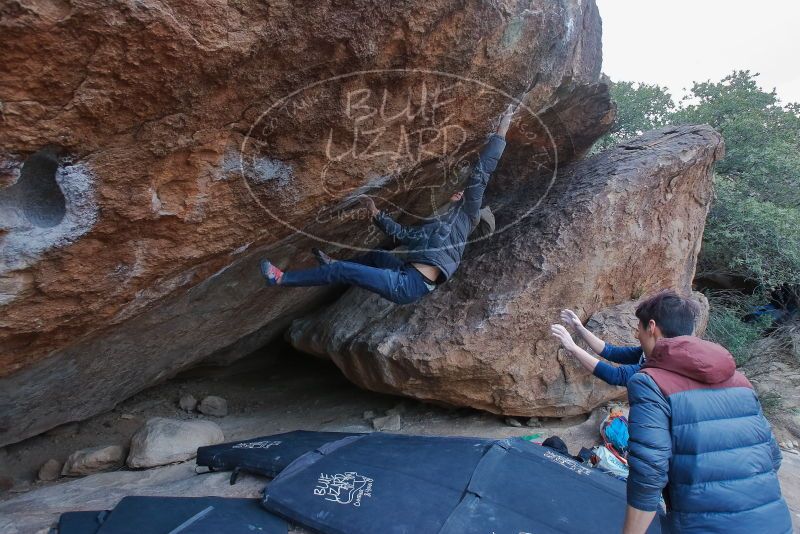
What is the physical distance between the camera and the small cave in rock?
2037 mm

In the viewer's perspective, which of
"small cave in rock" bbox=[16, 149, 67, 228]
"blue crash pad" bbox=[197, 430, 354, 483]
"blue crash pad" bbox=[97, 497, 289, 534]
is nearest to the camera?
"small cave in rock" bbox=[16, 149, 67, 228]

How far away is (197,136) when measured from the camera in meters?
2.29

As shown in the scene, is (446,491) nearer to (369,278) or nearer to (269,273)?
(369,278)

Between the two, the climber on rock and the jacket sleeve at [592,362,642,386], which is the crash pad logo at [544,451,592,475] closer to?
the jacket sleeve at [592,362,642,386]

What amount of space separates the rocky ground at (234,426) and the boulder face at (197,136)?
68cm

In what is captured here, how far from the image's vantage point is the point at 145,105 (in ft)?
6.74

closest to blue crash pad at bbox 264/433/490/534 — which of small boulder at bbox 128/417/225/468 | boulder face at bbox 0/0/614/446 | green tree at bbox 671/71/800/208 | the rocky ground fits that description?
the rocky ground

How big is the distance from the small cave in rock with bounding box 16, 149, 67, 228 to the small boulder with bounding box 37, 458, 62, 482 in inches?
121

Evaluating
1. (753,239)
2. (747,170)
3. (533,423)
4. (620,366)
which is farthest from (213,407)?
(747,170)

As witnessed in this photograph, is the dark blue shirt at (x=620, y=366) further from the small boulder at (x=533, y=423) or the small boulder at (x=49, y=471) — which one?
the small boulder at (x=49, y=471)

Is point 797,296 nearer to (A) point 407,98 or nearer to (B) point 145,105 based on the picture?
(A) point 407,98

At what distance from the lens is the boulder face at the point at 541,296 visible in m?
3.90

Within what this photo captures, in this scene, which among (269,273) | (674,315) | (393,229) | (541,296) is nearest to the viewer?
(674,315)

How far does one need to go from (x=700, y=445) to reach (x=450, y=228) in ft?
7.21
